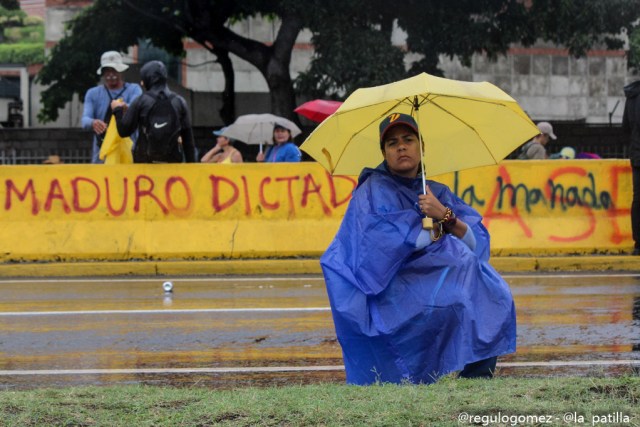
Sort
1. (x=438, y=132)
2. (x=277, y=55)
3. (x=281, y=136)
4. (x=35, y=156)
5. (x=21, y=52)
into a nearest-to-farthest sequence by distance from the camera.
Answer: (x=438, y=132)
(x=281, y=136)
(x=35, y=156)
(x=277, y=55)
(x=21, y=52)

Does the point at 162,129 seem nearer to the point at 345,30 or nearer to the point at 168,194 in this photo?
the point at 168,194

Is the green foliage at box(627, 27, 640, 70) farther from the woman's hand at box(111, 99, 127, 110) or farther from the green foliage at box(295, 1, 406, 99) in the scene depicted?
the woman's hand at box(111, 99, 127, 110)

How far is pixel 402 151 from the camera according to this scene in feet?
20.9

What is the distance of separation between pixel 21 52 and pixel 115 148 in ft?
162

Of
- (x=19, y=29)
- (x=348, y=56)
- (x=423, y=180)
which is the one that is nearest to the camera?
(x=423, y=180)

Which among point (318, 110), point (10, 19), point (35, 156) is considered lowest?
point (35, 156)

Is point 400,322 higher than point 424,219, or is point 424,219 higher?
point 424,219

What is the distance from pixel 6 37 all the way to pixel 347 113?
218 ft

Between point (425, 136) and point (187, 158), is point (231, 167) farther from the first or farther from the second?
point (425, 136)

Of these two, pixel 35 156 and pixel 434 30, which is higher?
pixel 434 30

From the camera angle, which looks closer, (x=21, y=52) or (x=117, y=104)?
(x=117, y=104)

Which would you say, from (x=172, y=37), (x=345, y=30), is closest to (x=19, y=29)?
(x=172, y=37)

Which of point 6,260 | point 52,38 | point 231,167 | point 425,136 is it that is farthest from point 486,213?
point 52,38

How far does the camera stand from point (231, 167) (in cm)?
1417
